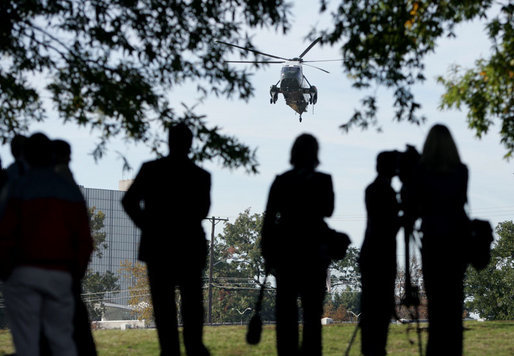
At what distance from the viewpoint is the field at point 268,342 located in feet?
32.4

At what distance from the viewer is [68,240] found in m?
5.40

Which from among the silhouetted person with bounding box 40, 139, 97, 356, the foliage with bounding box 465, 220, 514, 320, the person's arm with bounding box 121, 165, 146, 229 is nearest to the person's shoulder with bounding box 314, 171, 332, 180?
the person's arm with bounding box 121, 165, 146, 229

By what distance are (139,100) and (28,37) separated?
5.62 ft

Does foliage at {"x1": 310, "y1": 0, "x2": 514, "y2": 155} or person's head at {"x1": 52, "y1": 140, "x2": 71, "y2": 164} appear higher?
foliage at {"x1": 310, "y1": 0, "x2": 514, "y2": 155}

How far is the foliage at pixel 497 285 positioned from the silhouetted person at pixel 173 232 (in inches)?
3001

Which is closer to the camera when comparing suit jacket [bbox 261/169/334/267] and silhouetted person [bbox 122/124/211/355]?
suit jacket [bbox 261/169/334/267]

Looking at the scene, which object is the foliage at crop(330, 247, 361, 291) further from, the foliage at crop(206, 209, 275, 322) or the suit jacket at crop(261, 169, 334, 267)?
the suit jacket at crop(261, 169, 334, 267)

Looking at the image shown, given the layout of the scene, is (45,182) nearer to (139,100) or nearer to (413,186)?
(413,186)

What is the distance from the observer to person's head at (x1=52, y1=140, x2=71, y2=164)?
6648 mm

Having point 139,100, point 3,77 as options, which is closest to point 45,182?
point 139,100

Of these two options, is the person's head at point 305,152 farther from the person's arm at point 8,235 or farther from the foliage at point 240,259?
the foliage at point 240,259

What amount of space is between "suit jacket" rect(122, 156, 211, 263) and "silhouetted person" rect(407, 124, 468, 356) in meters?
1.65

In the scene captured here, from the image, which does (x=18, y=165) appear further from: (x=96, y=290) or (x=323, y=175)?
(x=96, y=290)

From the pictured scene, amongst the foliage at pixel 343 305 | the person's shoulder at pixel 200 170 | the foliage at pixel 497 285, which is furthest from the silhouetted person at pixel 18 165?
the foliage at pixel 343 305
